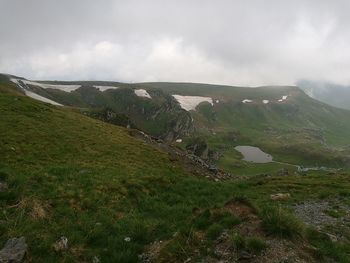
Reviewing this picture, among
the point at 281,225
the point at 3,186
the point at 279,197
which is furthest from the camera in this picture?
the point at 279,197

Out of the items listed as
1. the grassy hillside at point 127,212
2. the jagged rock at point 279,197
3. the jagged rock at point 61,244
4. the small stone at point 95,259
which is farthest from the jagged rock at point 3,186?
the jagged rock at point 279,197

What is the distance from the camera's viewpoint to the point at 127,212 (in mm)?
21375

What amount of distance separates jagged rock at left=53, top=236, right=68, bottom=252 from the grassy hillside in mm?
197

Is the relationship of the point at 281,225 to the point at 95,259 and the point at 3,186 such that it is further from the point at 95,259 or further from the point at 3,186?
the point at 3,186

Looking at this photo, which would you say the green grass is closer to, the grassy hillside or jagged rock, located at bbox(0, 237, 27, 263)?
the grassy hillside

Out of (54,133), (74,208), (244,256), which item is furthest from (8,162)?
(244,256)

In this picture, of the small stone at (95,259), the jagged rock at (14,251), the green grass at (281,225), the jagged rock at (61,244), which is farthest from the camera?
the jagged rock at (61,244)

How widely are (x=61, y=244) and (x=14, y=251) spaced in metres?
1.82

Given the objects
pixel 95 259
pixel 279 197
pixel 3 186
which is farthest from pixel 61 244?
pixel 279 197

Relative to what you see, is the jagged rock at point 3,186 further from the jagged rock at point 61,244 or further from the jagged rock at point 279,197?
the jagged rock at point 279,197

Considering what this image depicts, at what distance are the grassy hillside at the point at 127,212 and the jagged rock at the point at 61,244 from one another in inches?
7.7

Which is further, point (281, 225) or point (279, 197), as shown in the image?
point (279, 197)

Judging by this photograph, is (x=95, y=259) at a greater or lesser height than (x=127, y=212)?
greater

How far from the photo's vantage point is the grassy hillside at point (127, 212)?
44.9 feet
